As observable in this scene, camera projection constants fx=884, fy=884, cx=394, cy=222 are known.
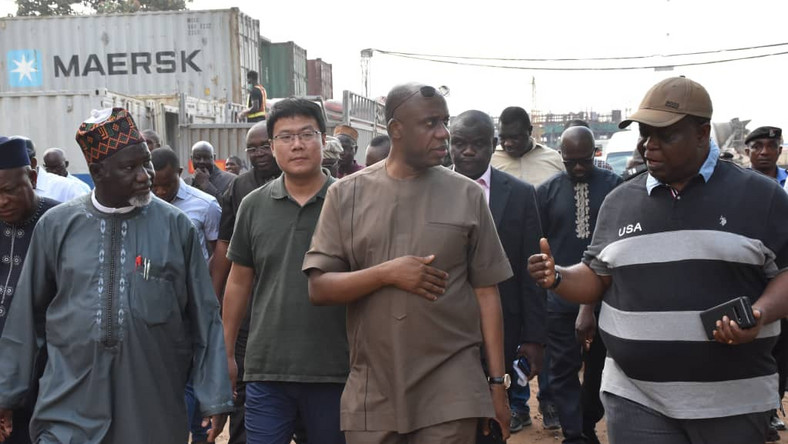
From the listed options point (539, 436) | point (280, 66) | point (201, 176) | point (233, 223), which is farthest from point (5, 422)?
point (280, 66)

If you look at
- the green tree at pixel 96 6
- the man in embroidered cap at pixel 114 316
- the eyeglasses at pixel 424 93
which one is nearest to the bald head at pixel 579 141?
the eyeglasses at pixel 424 93

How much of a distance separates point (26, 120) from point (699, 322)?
582 inches

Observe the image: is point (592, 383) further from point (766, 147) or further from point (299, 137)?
point (766, 147)

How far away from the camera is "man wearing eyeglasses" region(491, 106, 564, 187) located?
304 inches

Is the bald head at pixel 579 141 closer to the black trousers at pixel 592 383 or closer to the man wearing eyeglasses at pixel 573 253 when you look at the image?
the man wearing eyeglasses at pixel 573 253

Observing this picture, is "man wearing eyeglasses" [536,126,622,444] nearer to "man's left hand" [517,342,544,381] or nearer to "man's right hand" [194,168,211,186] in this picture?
"man's left hand" [517,342,544,381]

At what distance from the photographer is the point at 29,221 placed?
427 cm

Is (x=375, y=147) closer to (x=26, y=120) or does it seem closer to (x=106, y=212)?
(x=106, y=212)

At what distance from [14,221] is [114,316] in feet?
3.27

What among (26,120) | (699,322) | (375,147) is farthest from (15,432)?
(26,120)

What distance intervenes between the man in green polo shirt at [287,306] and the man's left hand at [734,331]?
1.66m

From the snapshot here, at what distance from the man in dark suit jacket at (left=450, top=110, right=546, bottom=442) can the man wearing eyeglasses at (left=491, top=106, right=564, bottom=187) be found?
2.63 meters

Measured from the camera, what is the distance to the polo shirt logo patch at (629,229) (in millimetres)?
3588

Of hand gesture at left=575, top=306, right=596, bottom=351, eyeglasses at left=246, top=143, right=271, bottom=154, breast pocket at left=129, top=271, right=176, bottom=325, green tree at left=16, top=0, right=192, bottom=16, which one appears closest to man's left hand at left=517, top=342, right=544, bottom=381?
hand gesture at left=575, top=306, right=596, bottom=351
